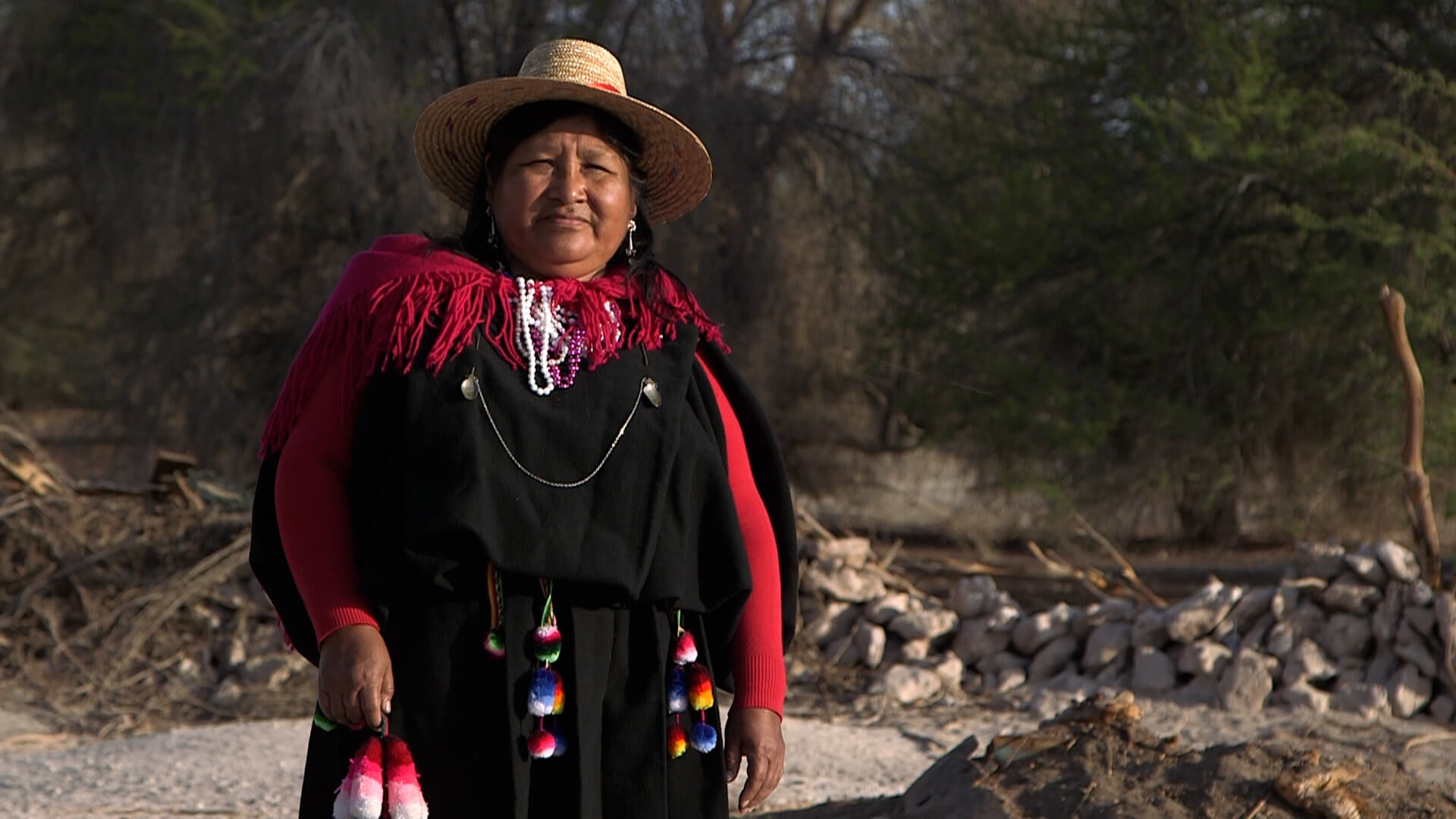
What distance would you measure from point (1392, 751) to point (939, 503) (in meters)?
7.79

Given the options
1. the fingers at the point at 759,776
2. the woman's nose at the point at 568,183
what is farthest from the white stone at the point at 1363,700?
the woman's nose at the point at 568,183

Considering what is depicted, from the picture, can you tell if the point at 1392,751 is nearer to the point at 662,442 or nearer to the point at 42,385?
the point at 662,442

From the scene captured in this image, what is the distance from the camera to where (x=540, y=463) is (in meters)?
1.97

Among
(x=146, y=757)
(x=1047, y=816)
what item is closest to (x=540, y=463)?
(x=1047, y=816)

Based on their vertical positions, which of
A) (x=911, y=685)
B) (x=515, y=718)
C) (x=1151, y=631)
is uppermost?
(x=515, y=718)

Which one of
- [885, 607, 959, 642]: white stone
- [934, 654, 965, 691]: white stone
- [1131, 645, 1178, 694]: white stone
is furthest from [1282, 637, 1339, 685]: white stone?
[885, 607, 959, 642]: white stone

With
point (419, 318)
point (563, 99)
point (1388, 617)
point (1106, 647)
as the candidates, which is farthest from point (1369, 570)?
point (419, 318)

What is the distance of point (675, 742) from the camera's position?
2033 millimetres

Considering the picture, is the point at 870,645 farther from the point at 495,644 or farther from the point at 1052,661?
the point at 495,644

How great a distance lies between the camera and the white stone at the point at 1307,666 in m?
6.12

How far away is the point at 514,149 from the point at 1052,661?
5.02m

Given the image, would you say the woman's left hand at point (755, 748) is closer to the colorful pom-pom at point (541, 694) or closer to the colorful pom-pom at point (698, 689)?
the colorful pom-pom at point (698, 689)

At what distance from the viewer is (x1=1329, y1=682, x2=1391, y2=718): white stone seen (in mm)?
5895

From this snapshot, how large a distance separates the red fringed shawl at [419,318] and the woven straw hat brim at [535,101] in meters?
0.19
